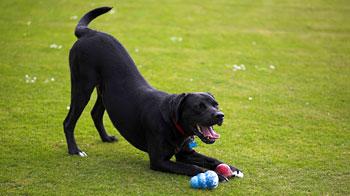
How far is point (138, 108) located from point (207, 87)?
12.2ft

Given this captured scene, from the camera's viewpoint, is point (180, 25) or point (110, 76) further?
point (180, 25)

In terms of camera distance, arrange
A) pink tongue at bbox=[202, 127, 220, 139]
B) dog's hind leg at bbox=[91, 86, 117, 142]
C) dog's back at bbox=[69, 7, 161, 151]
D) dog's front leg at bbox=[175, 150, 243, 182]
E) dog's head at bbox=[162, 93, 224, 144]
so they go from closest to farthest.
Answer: dog's head at bbox=[162, 93, 224, 144] → pink tongue at bbox=[202, 127, 220, 139] → dog's front leg at bbox=[175, 150, 243, 182] → dog's back at bbox=[69, 7, 161, 151] → dog's hind leg at bbox=[91, 86, 117, 142]

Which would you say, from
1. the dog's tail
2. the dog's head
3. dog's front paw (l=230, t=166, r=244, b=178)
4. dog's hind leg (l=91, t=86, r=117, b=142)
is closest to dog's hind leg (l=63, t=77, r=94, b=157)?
dog's hind leg (l=91, t=86, r=117, b=142)

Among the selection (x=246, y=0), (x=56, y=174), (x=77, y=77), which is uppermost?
(x=77, y=77)

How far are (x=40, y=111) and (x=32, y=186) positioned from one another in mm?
2809

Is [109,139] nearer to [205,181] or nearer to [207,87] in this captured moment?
[205,181]

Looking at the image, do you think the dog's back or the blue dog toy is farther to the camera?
the dog's back

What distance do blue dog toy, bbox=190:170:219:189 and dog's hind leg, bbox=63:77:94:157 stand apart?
177cm

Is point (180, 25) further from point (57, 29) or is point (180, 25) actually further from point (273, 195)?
point (273, 195)

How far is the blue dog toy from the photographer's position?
571cm

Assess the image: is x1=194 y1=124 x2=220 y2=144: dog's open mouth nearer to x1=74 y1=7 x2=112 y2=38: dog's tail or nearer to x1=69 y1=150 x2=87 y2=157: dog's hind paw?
x1=69 y1=150 x2=87 y2=157: dog's hind paw

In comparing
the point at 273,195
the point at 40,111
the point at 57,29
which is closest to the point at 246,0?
the point at 57,29

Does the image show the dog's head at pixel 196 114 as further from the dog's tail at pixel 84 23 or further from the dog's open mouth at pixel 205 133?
the dog's tail at pixel 84 23

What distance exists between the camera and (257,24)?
14.8 meters
